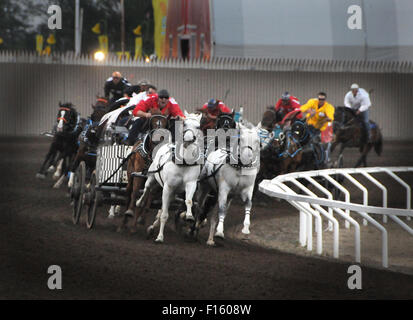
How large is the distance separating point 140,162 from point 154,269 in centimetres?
328

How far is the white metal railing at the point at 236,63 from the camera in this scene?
3247 centimetres

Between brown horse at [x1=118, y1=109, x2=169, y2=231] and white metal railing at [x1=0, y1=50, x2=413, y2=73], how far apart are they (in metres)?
20.7

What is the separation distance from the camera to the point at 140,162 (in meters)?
12.2

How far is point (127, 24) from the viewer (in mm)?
51125

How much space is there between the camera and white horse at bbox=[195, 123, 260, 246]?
1109cm

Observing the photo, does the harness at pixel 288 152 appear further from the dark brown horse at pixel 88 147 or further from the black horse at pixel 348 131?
the black horse at pixel 348 131

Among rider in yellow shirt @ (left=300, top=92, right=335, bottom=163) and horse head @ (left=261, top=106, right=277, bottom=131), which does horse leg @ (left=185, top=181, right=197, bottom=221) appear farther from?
rider in yellow shirt @ (left=300, top=92, right=335, bottom=163)

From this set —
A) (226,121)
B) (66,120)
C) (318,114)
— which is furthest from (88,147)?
(318,114)

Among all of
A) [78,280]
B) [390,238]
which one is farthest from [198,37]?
[78,280]

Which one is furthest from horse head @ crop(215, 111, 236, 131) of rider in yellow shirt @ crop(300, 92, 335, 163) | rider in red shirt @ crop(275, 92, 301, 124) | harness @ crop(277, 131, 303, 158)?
rider in red shirt @ crop(275, 92, 301, 124)

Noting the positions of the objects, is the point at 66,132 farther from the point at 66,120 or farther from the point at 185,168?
the point at 185,168

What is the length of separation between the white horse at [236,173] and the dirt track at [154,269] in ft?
1.44

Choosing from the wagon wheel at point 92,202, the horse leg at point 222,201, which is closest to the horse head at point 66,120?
the wagon wheel at point 92,202

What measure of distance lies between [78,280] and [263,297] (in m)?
1.82
